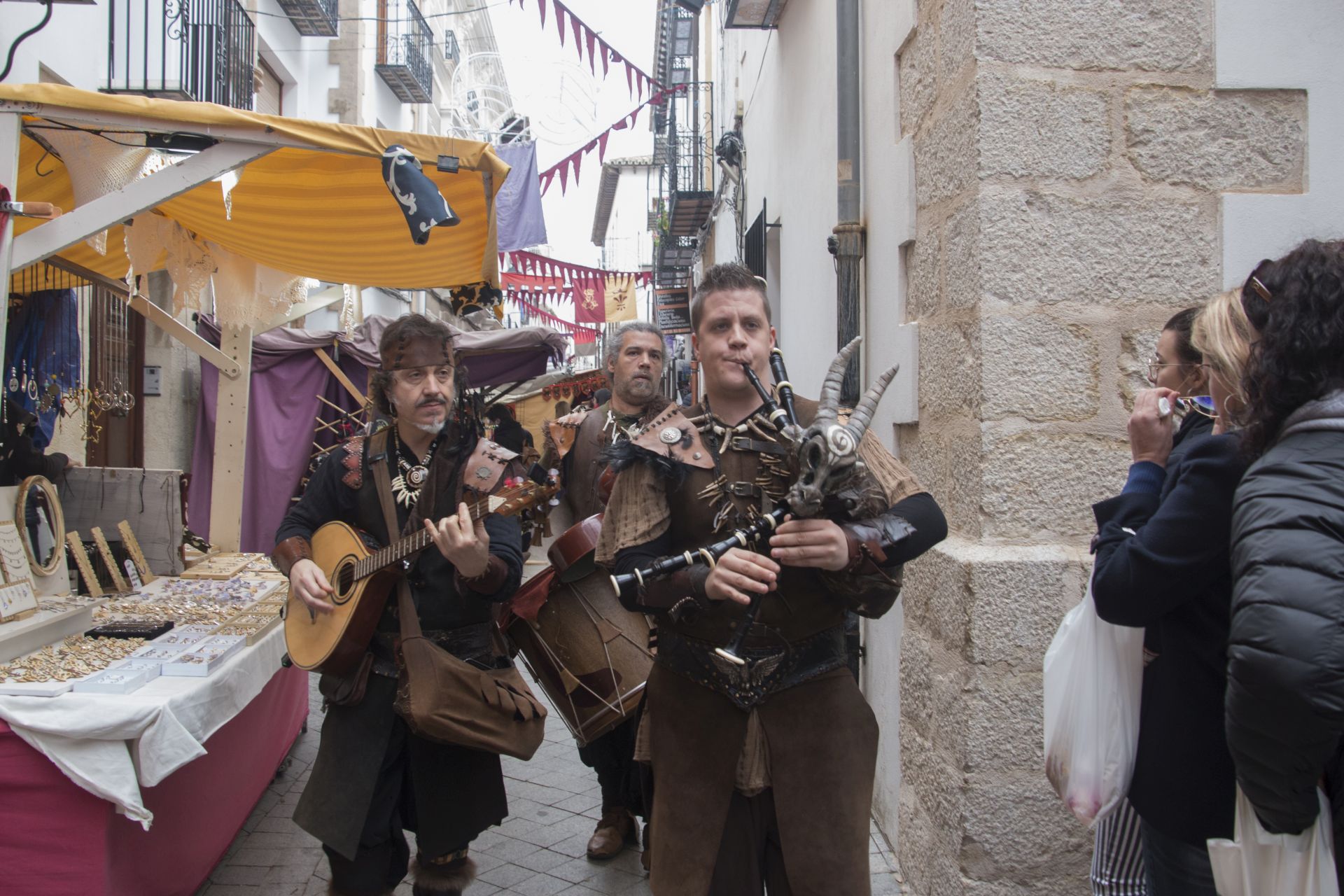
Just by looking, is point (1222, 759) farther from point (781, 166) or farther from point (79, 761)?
point (781, 166)

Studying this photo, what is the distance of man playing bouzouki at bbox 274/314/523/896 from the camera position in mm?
2838

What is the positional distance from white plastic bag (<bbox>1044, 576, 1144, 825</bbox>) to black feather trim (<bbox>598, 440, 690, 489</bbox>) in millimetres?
964

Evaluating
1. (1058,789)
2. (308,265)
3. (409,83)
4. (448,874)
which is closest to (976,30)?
(1058,789)

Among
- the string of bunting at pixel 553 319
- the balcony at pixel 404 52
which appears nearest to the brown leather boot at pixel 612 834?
the string of bunting at pixel 553 319

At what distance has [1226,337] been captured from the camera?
71.0 inches

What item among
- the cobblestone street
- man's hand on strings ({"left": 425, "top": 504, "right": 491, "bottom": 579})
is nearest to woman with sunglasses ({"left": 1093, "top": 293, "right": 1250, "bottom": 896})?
man's hand on strings ({"left": 425, "top": 504, "right": 491, "bottom": 579})

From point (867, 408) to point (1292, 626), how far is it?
0.82 metres

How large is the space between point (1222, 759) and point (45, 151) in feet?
16.6

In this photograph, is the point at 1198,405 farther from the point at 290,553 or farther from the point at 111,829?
the point at 111,829

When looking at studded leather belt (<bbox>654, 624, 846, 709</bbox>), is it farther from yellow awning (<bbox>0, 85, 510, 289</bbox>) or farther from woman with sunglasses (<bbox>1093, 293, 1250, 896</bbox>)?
yellow awning (<bbox>0, 85, 510, 289</bbox>)

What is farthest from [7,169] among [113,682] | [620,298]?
[620,298]

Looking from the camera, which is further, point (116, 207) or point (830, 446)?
point (116, 207)

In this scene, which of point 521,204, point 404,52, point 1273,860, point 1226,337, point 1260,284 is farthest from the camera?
point 404,52

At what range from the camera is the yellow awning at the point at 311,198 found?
3.28m
